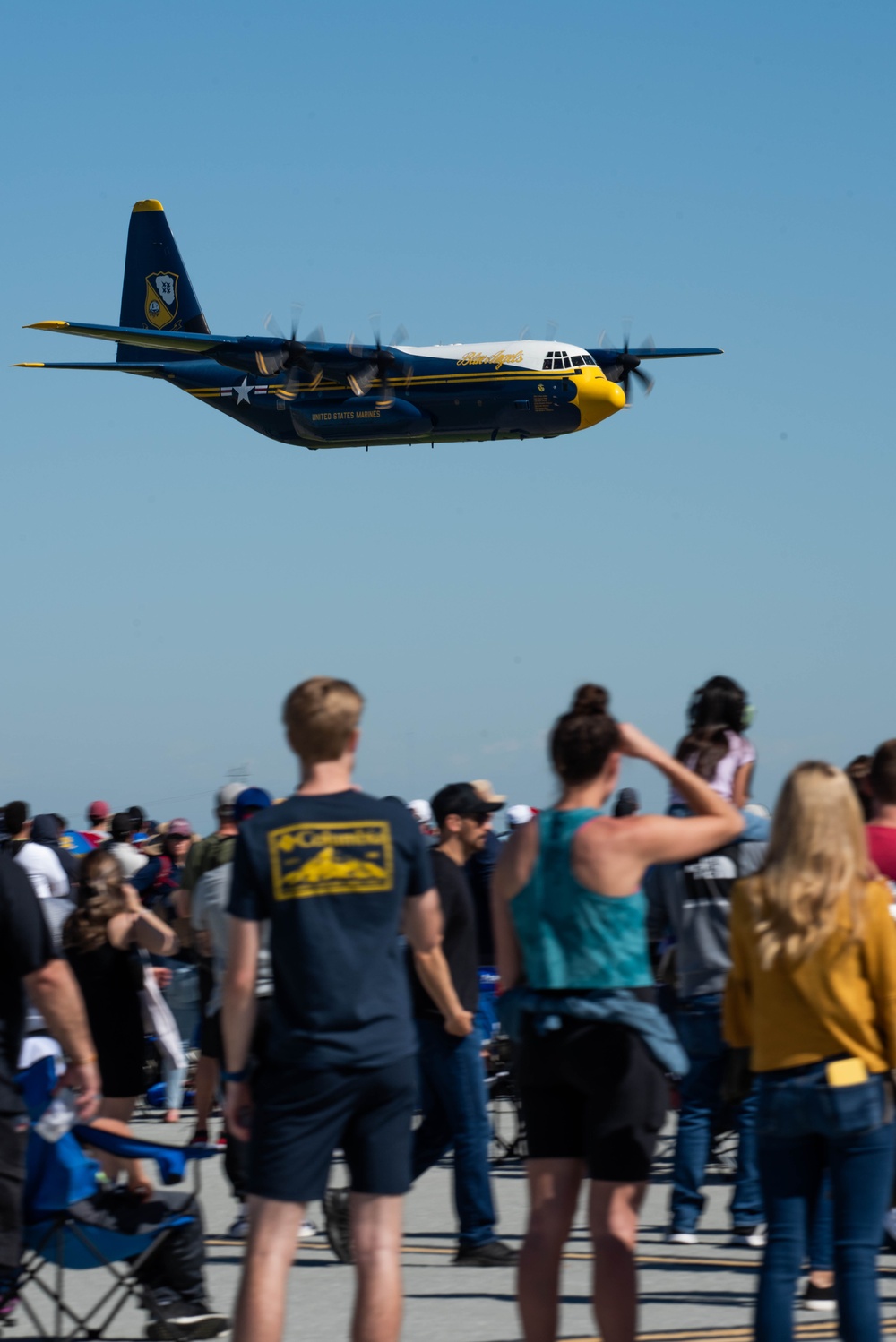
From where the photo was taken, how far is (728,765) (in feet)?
20.9

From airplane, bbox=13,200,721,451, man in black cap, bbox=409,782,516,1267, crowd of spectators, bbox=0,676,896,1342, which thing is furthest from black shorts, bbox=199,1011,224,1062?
airplane, bbox=13,200,721,451

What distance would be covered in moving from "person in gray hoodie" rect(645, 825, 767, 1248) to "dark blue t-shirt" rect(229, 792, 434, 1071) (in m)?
2.40

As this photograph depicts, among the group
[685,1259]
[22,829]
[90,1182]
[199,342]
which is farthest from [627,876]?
[199,342]

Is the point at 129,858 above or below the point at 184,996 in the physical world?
above

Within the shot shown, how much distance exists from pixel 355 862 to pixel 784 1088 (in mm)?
1155

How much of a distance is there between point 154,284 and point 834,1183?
51844mm

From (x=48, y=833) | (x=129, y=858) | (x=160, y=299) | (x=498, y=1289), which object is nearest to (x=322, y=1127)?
(x=498, y=1289)

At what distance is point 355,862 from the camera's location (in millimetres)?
4145

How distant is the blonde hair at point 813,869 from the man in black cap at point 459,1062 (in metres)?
2.35

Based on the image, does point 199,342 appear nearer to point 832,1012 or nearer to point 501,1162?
point 501,1162

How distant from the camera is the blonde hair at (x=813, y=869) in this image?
3934mm

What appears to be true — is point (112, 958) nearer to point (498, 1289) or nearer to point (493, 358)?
point (498, 1289)

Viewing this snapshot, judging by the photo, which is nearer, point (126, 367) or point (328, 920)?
point (328, 920)

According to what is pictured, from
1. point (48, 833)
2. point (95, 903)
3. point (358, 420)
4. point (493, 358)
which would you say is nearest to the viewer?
point (95, 903)
